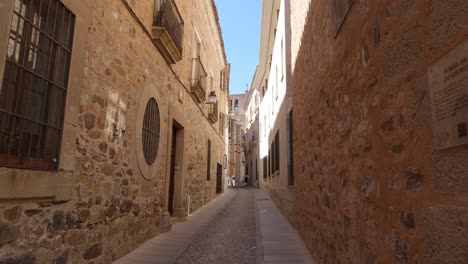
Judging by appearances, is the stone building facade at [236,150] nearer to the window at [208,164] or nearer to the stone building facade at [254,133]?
the stone building facade at [254,133]

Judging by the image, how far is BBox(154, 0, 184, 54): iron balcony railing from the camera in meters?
6.11

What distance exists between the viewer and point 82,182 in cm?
372

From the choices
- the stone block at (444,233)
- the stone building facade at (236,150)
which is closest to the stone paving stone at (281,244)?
the stone block at (444,233)

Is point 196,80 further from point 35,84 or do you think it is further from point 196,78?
point 35,84

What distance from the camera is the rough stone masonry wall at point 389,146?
1369 millimetres

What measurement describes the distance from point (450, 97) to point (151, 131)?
5.32 metres

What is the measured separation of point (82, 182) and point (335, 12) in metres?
3.27

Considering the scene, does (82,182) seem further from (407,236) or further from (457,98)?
(457,98)

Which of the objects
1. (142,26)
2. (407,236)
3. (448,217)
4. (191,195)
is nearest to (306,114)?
(142,26)

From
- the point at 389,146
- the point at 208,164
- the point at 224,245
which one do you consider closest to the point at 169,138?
the point at 224,245

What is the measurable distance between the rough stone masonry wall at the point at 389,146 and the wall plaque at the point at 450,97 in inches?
1.8

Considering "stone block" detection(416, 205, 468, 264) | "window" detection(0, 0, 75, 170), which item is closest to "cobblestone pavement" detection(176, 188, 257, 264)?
"window" detection(0, 0, 75, 170)

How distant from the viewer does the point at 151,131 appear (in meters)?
6.08

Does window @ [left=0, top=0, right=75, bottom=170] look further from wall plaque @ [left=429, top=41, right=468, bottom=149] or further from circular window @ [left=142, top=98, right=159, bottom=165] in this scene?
wall plaque @ [left=429, top=41, right=468, bottom=149]
